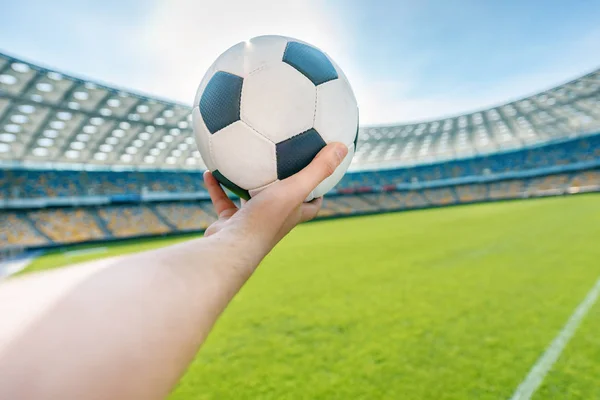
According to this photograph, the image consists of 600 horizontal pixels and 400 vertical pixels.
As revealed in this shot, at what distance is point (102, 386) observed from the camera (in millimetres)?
551

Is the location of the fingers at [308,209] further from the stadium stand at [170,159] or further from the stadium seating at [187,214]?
the stadium seating at [187,214]

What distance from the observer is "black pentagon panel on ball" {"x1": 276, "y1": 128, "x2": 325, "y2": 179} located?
6.28 ft

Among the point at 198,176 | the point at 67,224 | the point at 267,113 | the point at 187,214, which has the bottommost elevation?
the point at 187,214

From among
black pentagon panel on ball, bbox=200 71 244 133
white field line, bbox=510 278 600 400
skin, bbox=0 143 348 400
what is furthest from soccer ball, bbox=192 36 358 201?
white field line, bbox=510 278 600 400

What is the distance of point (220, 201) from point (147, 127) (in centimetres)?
2534

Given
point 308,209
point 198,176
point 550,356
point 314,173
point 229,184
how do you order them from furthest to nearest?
point 198,176 < point 550,356 < point 229,184 < point 308,209 < point 314,173

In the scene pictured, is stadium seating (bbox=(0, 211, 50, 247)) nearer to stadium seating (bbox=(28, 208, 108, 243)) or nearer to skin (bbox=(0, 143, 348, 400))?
stadium seating (bbox=(28, 208, 108, 243))

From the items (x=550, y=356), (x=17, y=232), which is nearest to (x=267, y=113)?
(x=550, y=356)

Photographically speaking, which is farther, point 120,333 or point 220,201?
point 220,201

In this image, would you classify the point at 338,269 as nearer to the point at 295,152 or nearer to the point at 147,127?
the point at 295,152

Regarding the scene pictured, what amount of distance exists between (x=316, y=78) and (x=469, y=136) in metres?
43.0

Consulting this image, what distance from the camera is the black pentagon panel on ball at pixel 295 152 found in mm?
1914

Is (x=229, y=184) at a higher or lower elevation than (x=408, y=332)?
higher

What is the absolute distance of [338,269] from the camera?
729 cm
